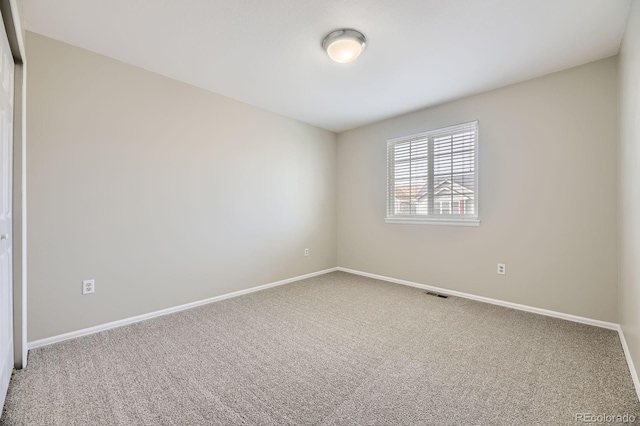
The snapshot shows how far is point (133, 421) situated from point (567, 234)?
12.3 feet

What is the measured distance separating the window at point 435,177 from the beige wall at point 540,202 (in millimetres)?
118

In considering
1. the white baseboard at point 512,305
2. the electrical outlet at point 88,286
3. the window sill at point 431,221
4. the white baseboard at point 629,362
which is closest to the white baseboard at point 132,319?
the electrical outlet at point 88,286

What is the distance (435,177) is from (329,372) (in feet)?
9.28

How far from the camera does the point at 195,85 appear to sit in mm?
3064

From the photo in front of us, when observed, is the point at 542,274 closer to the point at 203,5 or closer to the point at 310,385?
the point at 310,385

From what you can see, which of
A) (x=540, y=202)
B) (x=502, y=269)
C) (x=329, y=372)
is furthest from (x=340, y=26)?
(x=502, y=269)

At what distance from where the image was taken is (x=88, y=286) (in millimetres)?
2414

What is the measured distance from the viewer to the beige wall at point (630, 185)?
1675 mm

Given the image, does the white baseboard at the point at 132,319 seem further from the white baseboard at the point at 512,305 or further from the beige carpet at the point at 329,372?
the white baseboard at the point at 512,305

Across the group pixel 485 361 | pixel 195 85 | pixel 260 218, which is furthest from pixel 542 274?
pixel 195 85

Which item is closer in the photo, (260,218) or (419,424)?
(419,424)

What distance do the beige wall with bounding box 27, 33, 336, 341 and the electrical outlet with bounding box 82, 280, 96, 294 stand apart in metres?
0.04

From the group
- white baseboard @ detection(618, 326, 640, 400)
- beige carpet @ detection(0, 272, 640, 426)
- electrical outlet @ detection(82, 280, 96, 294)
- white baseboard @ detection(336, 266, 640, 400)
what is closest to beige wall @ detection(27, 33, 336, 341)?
electrical outlet @ detection(82, 280, 96, 294)

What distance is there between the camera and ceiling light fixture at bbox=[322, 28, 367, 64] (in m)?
2.13
